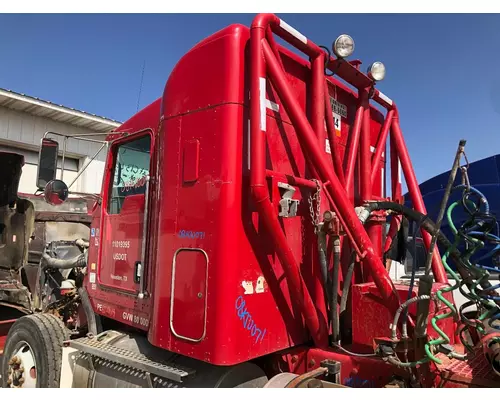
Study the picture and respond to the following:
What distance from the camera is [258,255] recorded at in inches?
105

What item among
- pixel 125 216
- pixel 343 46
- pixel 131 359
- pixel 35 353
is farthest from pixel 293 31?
pixel 35 353

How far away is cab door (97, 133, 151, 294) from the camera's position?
342 centimetres

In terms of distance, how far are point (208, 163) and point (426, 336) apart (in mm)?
1616

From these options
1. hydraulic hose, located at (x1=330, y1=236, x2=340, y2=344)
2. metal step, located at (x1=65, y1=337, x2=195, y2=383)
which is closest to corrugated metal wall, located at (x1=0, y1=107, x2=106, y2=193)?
metal step, located at (x1=65, y1=337, x2=195, y2=383)

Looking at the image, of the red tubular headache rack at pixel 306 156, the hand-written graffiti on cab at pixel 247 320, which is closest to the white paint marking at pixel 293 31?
the red tubular headache rack at pixel 306 156

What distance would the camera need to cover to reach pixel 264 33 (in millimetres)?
2650

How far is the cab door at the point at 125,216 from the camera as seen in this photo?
11.2ft

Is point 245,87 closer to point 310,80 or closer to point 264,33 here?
point 264,33

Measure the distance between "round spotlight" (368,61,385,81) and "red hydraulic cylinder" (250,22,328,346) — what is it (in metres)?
1.26

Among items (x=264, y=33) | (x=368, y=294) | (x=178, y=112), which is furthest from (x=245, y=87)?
(x=368, y=294)

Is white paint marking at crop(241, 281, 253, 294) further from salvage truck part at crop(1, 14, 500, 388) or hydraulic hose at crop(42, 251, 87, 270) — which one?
hydraulic hose at crop(42, 251, 87, 270)

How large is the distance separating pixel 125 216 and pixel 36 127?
1031 centimetres

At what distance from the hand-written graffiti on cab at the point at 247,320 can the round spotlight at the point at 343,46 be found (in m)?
1.88

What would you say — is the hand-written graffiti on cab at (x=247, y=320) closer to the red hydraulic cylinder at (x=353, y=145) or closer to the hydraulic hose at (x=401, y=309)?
the hydraulic hose at (x=401, y=309)
